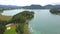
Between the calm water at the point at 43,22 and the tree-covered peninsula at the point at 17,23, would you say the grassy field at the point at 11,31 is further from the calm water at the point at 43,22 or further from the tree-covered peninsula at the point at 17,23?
the calm water at the point at 43,22

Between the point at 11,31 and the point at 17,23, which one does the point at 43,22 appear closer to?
the point at 17,23

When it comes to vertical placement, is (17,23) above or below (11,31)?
above

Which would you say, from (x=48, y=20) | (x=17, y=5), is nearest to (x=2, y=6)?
(x=17, y=5)

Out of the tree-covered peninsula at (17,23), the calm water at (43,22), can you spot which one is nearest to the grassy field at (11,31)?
the tree-covered peninsula at (17,23)

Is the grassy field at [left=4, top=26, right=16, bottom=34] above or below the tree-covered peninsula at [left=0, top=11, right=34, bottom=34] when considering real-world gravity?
below

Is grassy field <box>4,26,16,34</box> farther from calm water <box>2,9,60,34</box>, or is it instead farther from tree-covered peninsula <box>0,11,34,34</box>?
calm water <box>2,9,60,34</box>

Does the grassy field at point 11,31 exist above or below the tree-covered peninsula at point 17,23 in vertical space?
below

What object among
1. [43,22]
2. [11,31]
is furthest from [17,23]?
[43,22]

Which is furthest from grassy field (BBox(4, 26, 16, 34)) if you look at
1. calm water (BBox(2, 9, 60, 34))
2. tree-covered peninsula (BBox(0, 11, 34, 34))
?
calm water (BBox(2, 9, 60, 34))

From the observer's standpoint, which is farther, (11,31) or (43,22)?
(43,22)
